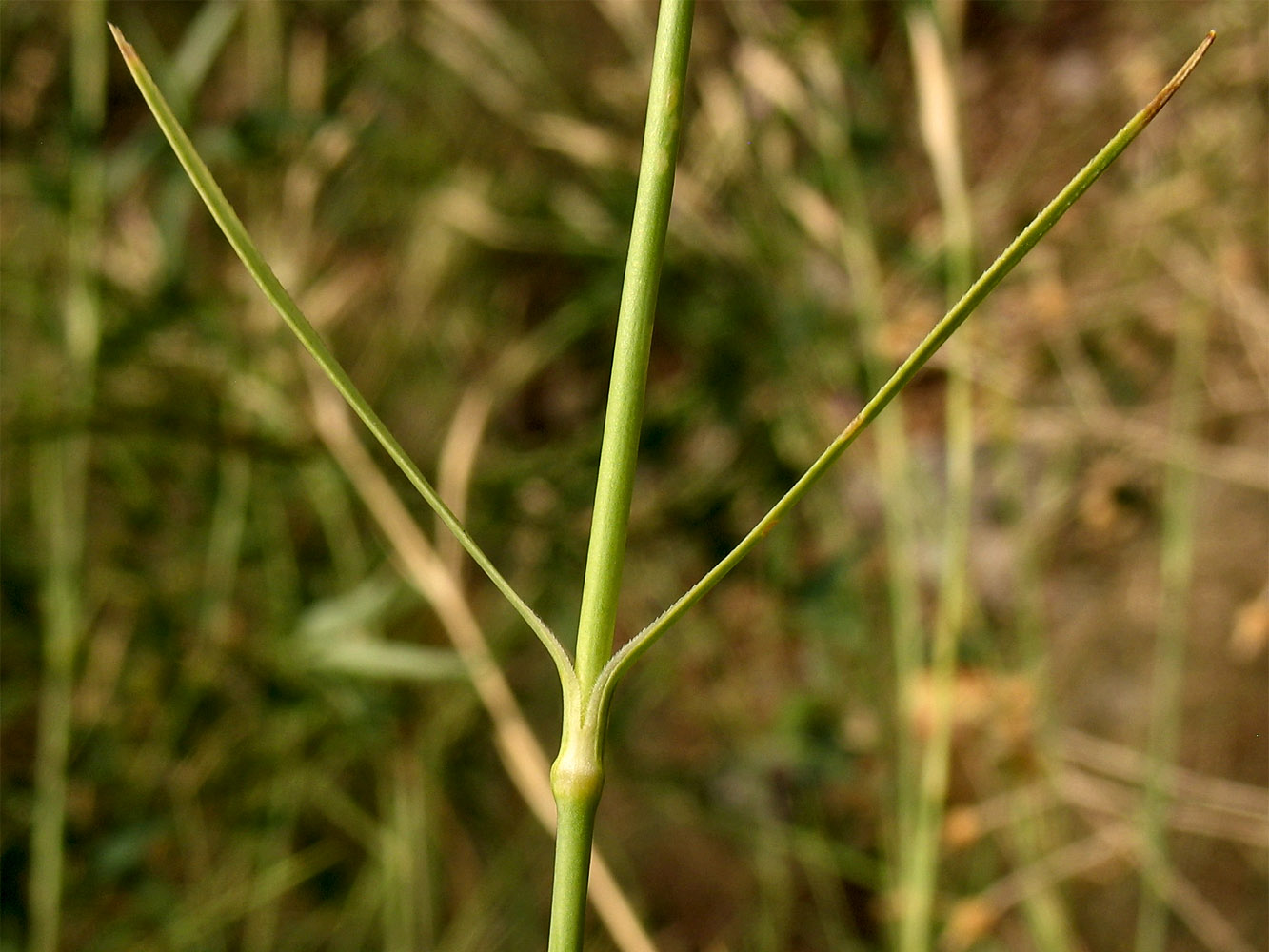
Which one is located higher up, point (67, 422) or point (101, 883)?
point (67, 422)

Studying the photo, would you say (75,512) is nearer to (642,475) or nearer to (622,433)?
(642,475)

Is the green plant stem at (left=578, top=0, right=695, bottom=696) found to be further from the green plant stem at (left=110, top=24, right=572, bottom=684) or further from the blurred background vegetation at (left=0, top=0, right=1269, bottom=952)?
the blurred background vegetation at (left=0, top=0, right=1269, bottom=952)

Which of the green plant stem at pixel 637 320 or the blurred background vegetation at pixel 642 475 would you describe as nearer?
the green plant stem at pixel 637 320

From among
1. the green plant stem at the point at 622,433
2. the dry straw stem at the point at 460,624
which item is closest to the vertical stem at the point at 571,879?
the green plant stem at the point at 622,433

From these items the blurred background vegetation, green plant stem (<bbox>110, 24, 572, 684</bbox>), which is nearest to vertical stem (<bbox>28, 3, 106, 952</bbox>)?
the blurred background vegetation

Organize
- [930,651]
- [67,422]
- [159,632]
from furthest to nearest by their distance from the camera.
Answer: [930,651], [159,632], [67,422]

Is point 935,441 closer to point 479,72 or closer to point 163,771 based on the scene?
point 479,72

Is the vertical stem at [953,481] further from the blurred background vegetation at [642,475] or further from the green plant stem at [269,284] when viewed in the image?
the green plant stem at [269,284]

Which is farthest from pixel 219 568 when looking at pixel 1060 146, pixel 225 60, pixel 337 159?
pixel 1060 146
